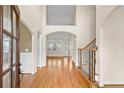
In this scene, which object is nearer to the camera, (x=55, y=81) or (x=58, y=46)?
(x=55, y=81)

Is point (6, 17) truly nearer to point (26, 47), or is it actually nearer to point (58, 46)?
point (26, 47)

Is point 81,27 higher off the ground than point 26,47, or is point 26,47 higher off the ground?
point 81,27

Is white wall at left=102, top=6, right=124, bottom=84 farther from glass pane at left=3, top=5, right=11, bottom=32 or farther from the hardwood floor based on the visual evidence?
glass pane at left=3, top=5, right=11, bottom=32

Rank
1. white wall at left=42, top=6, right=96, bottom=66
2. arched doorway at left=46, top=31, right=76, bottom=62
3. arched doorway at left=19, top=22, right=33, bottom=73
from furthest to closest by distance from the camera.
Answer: arched doorway at left=46, top=31, right=76, bottom=62
white wall at left=42, top=6, right=96, bottom=66
arched doorway at left=19, top=22, right=33, bottom=73

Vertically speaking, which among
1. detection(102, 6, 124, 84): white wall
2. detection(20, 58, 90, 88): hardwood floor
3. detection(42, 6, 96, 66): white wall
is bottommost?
detection(20, 58, 90, 88): hardwood floor

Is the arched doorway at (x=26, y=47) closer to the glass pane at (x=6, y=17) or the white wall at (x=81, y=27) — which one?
the white wall at (x=81, y=27)

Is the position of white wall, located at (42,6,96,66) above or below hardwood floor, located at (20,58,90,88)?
above

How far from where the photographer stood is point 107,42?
546 centimetres

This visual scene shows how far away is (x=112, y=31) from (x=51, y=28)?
5.54 meters

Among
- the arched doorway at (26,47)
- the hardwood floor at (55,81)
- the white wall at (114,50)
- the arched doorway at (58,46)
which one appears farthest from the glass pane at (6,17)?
the arched doorway at (58,46)

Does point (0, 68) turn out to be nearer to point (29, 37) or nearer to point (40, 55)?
point (29, 37)

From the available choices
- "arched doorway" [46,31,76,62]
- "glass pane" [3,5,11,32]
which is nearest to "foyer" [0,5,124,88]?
"glass pane" [3,5,11,32]

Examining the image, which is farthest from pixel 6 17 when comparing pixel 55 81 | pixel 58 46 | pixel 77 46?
pixel 58 46

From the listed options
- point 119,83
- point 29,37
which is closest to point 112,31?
point 119,83
